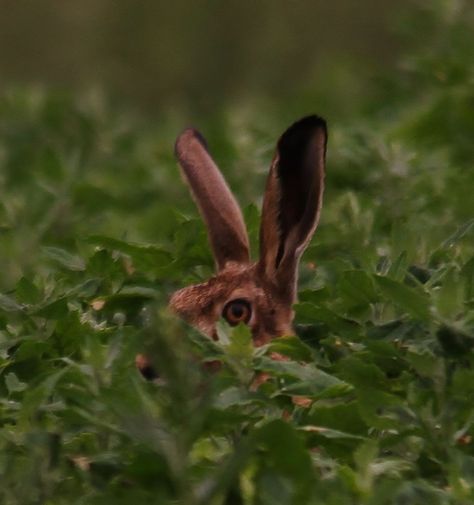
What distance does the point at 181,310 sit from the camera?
19.5 ft

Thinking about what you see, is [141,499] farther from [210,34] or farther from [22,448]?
[210,34]

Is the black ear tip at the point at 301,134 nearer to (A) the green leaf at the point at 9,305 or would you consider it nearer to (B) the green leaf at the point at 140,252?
(B) the green leaf at the point at 140,252

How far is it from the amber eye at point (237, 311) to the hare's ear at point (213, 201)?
19cm

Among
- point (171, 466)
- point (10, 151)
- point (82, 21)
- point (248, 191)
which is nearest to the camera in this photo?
point (171, 466)

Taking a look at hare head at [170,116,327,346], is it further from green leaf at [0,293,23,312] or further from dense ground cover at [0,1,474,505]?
green leaf at [0,293,23,312]

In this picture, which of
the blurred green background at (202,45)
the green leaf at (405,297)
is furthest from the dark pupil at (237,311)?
the blurred green background at (202,45)

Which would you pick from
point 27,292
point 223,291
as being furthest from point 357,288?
point 223,291

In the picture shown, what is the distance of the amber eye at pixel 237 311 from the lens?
6.05 m

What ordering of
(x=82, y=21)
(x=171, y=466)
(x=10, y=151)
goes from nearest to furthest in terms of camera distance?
1. (x=171, y=466)
2. (x=10, y=151)
3. (x=82, y=21)

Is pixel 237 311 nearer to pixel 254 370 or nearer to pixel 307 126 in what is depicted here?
pixel 307 126

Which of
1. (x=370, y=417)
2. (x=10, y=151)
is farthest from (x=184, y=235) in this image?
(x=10, y=151)

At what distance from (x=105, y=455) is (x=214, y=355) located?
52 cm

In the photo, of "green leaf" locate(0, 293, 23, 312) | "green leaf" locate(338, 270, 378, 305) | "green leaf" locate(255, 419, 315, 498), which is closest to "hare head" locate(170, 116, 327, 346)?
"green leaf" locate(0, 293, 23, 312)

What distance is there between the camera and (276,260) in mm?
6129
